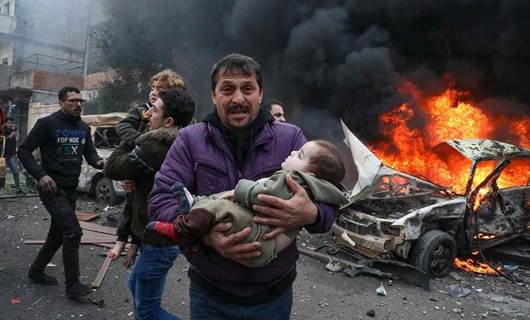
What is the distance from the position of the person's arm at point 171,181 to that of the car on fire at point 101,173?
744cm

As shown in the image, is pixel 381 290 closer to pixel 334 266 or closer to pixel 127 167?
pixel 334 266

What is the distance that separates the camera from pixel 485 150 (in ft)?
19.9

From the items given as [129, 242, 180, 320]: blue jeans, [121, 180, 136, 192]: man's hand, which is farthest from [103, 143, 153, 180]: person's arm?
[129, 242, 180, 320]: blue jeans

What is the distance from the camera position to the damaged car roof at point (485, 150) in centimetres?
595

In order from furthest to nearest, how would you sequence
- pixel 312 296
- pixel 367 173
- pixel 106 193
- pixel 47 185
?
1. pixel 106 193
2. pixel 367 173
3. pixel 312 296
4. pixel 47 185

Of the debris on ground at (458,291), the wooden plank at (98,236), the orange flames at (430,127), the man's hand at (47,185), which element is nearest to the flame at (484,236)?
the debris on ground at (458,291)

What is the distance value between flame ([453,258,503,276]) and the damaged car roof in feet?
5.48

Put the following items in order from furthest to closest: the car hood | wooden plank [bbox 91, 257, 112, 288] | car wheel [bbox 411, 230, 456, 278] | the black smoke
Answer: the black smoke → the car hood → car wheel [bbox 411, 230, 456, 278] → wooden plank [bbox 91, 257, 112, 288]

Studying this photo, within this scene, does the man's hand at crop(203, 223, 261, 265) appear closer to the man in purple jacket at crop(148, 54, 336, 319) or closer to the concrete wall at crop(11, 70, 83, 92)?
the man in purple jacket at crop(148, 54, 336, 319)

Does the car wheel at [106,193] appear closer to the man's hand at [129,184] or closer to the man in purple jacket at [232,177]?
the man's hand at [129,184]

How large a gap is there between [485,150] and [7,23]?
3060 centimetres

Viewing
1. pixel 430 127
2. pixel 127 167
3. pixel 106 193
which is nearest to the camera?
pixel 127 167

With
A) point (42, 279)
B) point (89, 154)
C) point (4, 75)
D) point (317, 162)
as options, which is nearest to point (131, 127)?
point (317, 162)

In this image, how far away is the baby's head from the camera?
5.65 feet
